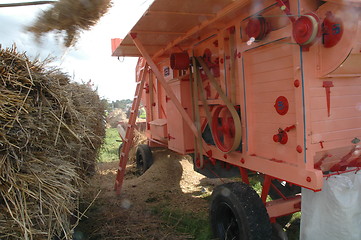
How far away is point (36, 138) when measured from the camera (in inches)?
72.6

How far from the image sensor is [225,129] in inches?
131

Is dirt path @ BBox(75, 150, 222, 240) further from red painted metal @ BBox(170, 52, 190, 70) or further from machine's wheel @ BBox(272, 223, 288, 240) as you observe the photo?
red painted metal @ BBox(170, 52, 190, 70)

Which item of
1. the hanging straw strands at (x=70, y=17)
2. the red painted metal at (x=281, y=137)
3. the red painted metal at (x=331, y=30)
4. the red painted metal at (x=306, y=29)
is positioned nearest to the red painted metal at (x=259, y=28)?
the red painted metal at (x=306, y=29)

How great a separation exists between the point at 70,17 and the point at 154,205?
11.1 feet

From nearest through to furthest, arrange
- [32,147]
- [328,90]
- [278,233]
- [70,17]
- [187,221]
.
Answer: [32,147]
[70,17]
[328,90]
[278,233]
[187,221]

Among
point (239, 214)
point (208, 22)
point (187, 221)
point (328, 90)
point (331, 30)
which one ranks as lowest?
point (187, 221)

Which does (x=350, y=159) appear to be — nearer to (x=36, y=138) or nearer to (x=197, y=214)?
(x=197, y=214)

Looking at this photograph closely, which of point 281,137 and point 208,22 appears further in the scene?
point 208,22

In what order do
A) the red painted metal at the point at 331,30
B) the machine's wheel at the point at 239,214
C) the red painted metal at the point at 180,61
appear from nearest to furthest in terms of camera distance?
1. the red painted metal at the point at 331,30
2. the machine's wheel at the point at 239,214
3. the red painted metal at the point at 180,61

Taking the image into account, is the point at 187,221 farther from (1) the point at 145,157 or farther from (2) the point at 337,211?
(1) the point at 145,157

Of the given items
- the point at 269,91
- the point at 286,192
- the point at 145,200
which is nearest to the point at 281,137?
the point at 269,91

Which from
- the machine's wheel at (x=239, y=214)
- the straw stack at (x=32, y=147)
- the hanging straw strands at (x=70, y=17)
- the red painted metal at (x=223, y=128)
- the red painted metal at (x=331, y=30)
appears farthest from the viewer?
the red painted metal at (x=223, y=128)

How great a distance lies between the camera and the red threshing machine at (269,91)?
7.56 feet

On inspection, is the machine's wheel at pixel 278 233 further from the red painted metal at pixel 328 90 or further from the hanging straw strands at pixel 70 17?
the hanging straw strands at pixel 70 17
